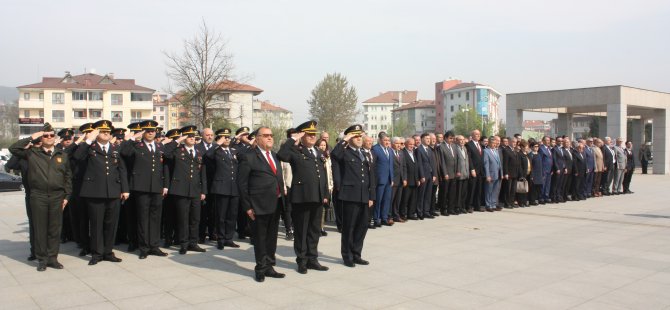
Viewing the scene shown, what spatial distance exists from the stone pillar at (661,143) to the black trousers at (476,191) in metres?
19.6

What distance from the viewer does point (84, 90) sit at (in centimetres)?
6838

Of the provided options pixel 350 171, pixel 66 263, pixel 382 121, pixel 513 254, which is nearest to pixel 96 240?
pixel 66 263

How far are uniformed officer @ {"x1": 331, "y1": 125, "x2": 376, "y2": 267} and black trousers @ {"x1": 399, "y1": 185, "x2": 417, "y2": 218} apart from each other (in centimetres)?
381

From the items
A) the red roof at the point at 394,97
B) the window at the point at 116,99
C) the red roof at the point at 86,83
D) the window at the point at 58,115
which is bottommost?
the window at the point at 58,115

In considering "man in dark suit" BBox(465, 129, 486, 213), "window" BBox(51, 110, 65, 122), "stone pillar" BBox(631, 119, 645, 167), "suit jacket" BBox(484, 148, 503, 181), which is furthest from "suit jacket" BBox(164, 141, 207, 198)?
"window" BBox(51, 110, 65, 122)

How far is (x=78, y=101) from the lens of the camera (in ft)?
225

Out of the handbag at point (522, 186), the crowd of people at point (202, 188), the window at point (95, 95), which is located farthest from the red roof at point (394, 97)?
the crowd of people at point (202, 188)

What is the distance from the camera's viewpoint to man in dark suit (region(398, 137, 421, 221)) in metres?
10.7

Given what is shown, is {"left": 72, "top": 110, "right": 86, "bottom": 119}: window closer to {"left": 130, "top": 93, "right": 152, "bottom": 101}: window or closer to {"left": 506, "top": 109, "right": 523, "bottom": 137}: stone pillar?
{"left": 130, "top": 93, "right": 152, "bottom": 101}: window

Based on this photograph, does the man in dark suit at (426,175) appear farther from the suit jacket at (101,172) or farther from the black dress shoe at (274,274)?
the suit jacket at (101,172)

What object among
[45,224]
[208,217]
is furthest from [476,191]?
[45,224]

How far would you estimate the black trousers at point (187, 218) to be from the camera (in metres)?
7.61

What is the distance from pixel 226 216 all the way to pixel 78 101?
2715 inches

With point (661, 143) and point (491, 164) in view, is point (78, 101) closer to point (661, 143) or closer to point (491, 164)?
point (661, 143)
